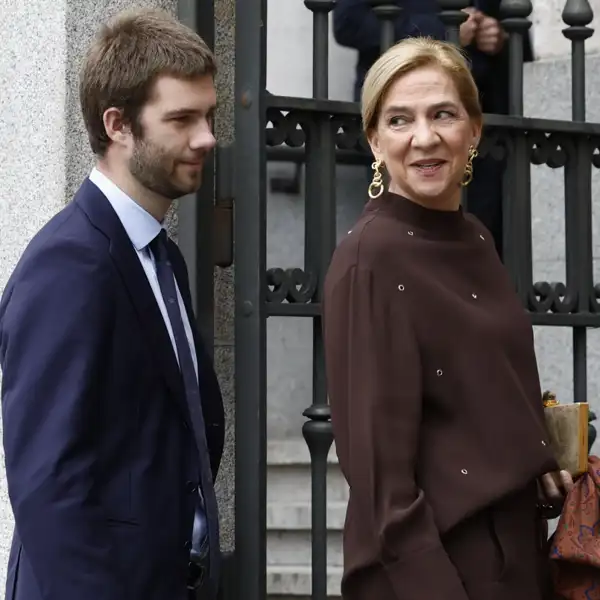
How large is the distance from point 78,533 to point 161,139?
79cm

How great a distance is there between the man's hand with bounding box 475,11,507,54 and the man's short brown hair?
1.23 metres

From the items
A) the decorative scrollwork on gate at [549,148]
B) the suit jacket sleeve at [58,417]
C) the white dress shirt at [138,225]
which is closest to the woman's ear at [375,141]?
the white dress shirt at [138,225]

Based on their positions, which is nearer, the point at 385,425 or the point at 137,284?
the point at 385,425

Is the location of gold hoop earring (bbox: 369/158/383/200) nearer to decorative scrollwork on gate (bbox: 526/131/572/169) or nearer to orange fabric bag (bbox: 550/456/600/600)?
orange fabric bag (bbox: 550/456/600/600)

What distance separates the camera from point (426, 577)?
8.30ft

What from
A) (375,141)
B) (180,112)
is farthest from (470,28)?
(180,112)

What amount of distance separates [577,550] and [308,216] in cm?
112

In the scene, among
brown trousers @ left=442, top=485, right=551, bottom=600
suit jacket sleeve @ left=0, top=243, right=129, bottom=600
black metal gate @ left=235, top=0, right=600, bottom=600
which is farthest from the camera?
black metal gate @ left=235, top=0, right=600, bottom=600

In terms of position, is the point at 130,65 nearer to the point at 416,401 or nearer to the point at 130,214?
the point at 130,214

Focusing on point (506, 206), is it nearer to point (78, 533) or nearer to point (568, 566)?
point (568, 566)

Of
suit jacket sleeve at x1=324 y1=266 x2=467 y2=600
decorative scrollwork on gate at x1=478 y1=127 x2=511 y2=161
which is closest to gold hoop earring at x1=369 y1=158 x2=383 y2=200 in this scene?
suit jacket sleeve at x1=324 y1=266 x2=467 y2=600

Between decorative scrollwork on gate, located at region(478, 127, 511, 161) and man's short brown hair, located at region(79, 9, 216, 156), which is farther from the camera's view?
decorative scrollwork on gate, located at region(478, 127, 511, 161)

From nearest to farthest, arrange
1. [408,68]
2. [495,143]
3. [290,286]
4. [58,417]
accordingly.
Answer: [58,417]
[408,68]
[290,286]
[495,143]

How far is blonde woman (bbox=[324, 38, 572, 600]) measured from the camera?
2.56 m
